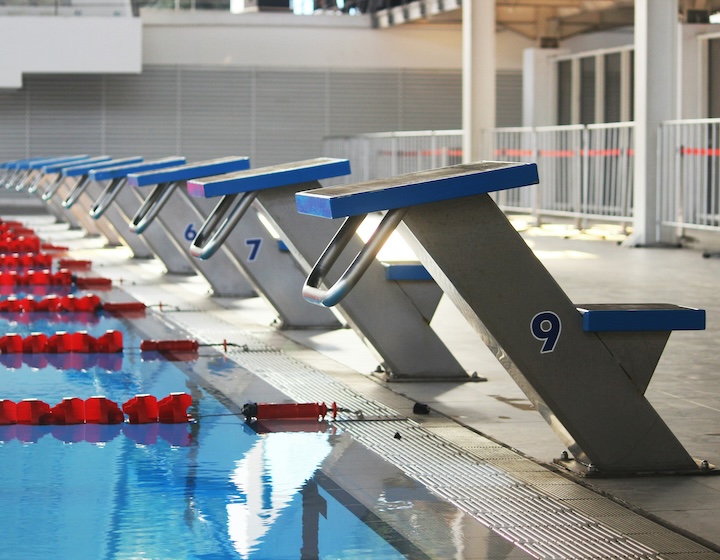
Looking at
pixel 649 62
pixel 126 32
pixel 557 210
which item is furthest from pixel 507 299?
pixel 126 32

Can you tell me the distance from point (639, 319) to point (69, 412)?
2.51 m

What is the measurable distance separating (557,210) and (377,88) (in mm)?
10409

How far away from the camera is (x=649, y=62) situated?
50.5ft

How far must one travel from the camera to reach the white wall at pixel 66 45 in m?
25.8

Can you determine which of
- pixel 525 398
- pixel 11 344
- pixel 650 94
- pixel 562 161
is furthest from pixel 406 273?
pixel 562 161

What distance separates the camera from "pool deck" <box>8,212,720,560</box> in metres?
4.08

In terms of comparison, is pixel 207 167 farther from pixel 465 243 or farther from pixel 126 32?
pixel 126 32

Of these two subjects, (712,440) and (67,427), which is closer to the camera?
(712,440)

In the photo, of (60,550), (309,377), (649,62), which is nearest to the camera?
(60,550)

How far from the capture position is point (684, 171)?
49.5ft

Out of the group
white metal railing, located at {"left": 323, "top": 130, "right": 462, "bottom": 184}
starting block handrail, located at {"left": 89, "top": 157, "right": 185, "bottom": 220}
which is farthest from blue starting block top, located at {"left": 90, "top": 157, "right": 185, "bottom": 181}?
white metal railing, located at {"left": 323, "top": 130, "right": 462, "bottom": 184}

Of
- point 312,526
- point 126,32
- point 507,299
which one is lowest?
point 312,526

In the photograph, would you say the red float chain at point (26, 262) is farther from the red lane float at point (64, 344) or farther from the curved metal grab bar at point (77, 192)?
the red lane float at point (64, 344)

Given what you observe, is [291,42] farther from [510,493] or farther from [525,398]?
[510,493]
